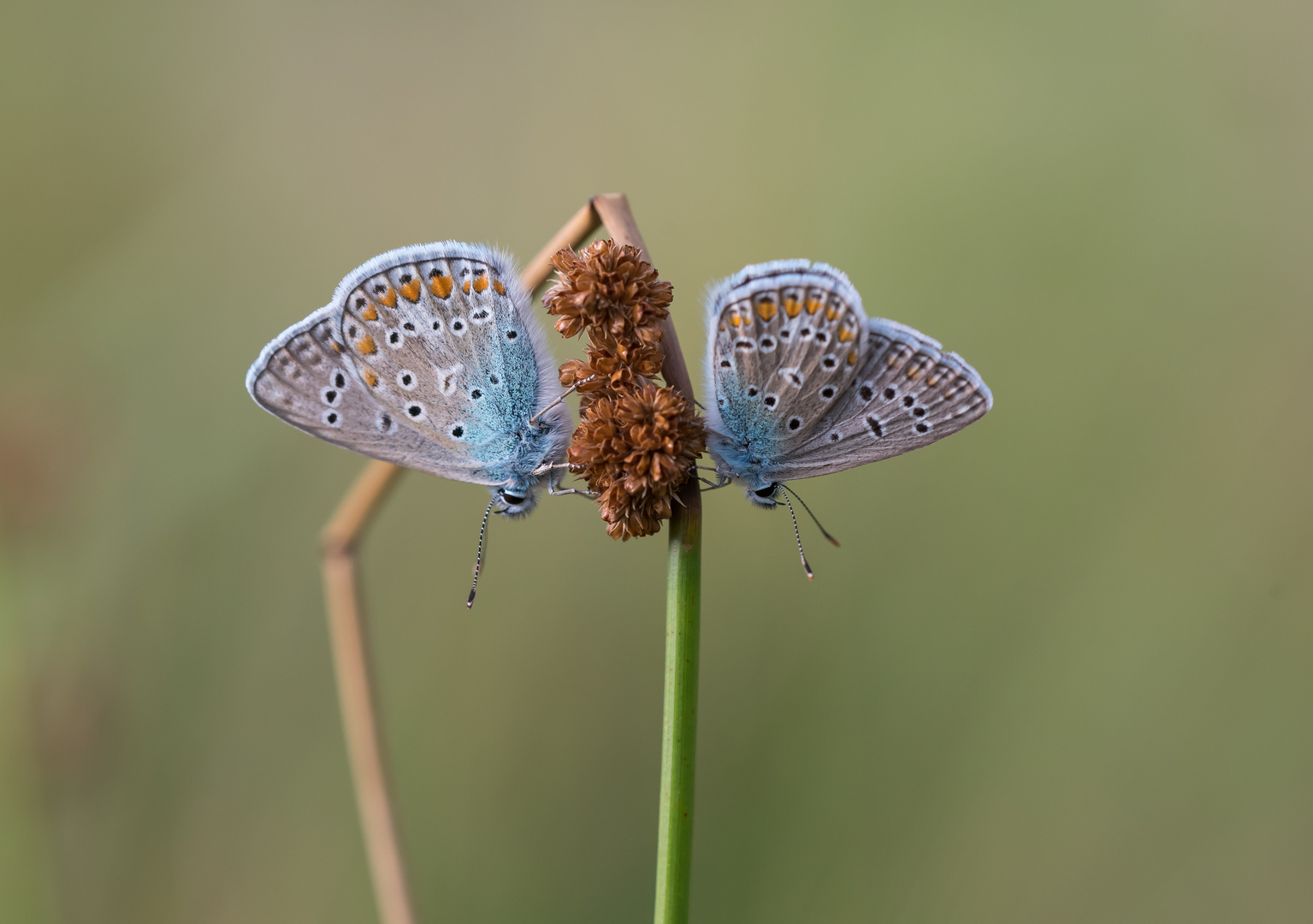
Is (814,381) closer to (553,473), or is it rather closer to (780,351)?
(780,351)

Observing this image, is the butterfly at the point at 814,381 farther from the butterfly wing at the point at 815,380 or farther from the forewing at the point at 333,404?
the forewing at the point at 333,404

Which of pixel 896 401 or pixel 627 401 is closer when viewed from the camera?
pixel 627 401

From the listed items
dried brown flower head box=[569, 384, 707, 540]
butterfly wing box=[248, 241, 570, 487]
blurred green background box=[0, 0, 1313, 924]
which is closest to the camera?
dried brown flower head box=[569, 384, 707, 540]

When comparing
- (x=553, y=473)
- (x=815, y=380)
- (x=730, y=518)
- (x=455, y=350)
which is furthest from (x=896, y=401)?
(x=730, y=518)

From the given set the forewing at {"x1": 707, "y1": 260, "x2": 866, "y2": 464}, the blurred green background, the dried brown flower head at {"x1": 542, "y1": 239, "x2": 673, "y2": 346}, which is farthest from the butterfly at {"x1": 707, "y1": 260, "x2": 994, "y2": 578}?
the blurred green background

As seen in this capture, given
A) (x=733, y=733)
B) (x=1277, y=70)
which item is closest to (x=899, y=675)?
(x=733, y=733)

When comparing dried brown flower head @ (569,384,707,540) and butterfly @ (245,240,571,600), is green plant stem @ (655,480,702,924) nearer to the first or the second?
dried brown flower head @ (569,384,707,540)

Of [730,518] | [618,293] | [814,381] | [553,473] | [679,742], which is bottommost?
[730,518]
